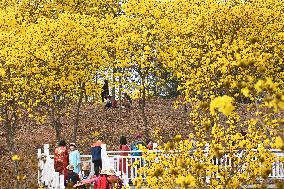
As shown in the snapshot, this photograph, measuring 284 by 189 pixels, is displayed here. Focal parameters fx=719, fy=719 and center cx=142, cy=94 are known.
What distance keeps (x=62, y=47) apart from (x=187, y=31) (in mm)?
4549

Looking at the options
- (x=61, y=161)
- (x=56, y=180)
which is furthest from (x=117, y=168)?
(x=56, y=180)

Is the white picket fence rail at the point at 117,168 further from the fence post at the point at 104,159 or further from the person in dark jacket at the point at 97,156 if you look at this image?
Result: the person in dark jacket at the point at 97,156

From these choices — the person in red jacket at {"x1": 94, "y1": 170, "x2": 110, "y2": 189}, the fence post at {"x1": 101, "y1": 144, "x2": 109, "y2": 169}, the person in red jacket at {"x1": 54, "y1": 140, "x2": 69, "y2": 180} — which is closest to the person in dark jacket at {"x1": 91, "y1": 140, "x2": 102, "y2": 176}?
the person in red jacket at {"x1": 54, "y1": 140, "x2": 69, "y2": 180}

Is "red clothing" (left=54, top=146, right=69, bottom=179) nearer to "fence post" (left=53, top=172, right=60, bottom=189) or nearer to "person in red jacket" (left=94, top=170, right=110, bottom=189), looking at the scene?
"fence post" (left=53, top=172, right=60, bottom=189)

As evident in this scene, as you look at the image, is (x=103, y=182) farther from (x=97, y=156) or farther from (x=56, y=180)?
(x=97, y=156)

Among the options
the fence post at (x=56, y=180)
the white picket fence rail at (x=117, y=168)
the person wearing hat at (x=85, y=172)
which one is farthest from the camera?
the person wearing hat at (x=85, y=172)

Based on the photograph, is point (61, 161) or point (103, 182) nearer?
point (103, 182)

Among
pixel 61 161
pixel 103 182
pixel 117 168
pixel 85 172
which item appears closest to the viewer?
pixel 103 182

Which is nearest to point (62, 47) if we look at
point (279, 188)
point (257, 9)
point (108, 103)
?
point (257, 9)

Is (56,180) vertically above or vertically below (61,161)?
below

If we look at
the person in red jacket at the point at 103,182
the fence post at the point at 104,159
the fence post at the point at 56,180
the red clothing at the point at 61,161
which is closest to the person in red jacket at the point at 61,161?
the red clothing at the point at 61,161

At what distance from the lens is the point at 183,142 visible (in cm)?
970

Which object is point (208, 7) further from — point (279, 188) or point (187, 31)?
point (279, 188)

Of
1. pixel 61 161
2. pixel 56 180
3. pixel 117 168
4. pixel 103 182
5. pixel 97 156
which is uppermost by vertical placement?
pixel 97 156
